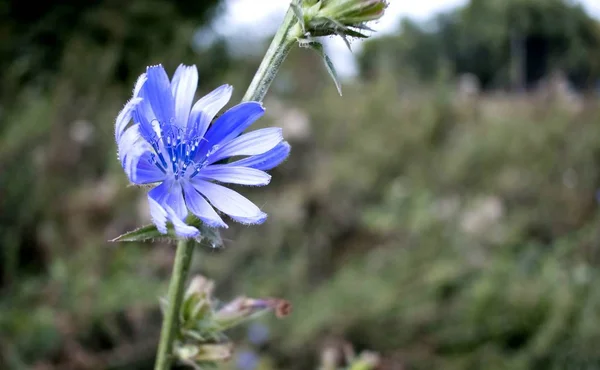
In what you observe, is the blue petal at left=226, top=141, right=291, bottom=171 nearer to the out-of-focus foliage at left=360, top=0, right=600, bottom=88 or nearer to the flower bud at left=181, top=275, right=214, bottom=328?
the flower bud at left=181, top=275, right=214, bottom=328

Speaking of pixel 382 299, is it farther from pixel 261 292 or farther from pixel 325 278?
pixel 325 278

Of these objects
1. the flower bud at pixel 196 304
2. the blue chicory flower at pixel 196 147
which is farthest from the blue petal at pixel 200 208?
the flower bud at pixel 196 304

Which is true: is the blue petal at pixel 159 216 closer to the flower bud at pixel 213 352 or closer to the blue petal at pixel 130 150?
the blue petal at pixel 130 150

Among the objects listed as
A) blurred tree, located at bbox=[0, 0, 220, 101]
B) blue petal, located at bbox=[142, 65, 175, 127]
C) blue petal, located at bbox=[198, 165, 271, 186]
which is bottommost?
blue petal, located at bbox=[198, 165, 271, 186]

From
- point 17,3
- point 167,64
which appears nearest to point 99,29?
point 17,3

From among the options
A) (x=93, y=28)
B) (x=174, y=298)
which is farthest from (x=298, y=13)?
(x=93, y=28)

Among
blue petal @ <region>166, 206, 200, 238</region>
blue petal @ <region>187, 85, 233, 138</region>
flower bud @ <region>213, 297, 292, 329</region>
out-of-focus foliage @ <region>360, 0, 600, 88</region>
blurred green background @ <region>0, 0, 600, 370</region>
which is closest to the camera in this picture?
blue petal @ <region>166, 206, 200, 238</region>

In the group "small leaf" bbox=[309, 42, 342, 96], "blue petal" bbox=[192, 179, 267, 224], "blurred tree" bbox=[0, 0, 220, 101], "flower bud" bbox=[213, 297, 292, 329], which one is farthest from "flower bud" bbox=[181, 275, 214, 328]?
"blurred tree" bbox=[0, 0, 220, 101]

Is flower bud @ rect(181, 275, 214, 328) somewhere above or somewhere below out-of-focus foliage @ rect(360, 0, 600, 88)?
below
